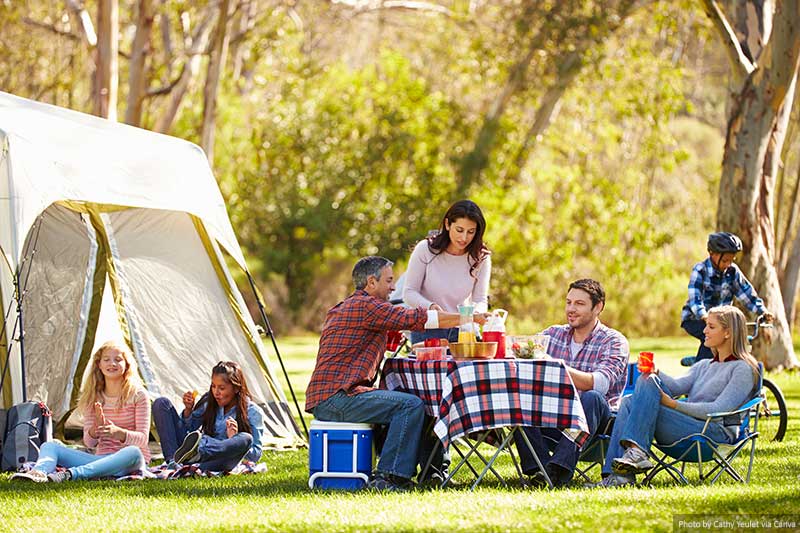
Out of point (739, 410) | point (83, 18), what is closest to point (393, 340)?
point (739, 410)

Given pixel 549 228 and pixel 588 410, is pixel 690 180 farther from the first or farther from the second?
pixel 588 410

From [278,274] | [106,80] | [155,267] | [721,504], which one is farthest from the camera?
[278,274]

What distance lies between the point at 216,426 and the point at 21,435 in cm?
104

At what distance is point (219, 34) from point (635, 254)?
10.8 meters

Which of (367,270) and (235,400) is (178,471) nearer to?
(235,400)

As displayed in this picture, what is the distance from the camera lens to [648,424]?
244 inches

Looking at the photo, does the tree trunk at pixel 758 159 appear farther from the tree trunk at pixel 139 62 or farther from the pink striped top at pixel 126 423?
the pink striped top at pixel 126 423

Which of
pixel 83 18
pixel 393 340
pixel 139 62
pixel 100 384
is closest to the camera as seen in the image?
pixel 393 340

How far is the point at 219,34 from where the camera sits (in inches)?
662

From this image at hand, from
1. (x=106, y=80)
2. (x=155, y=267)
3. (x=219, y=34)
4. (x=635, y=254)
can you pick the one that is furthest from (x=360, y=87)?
(x=155, y=267)

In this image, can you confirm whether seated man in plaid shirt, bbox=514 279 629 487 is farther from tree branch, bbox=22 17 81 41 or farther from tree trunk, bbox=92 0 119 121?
tree branch, bbox=22 17 81 41

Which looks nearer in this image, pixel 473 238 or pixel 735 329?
pixel 735 329

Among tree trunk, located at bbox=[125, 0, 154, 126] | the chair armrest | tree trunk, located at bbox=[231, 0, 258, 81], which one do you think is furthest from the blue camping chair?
tree trunk, located at bbox=[231, 0, 258, 81]

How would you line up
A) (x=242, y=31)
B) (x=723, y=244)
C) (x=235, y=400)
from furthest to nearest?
(x=242, y=31)
(x=723, y=244)
(x=235, y=400)
